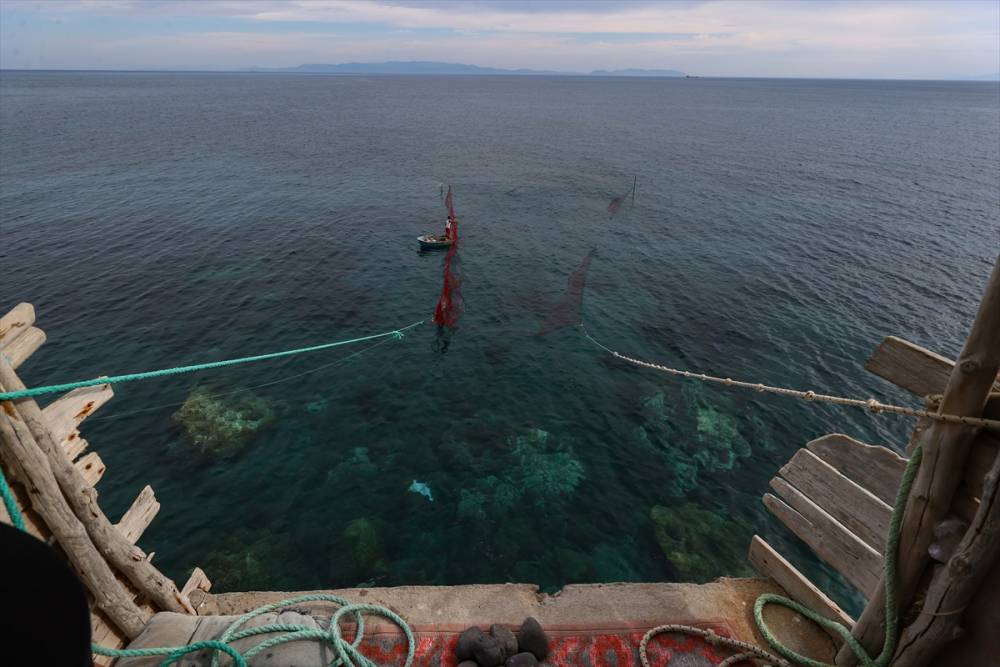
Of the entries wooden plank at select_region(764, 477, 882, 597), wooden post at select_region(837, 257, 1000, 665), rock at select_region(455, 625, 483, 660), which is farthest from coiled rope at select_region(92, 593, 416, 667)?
wooden post at select_region(837, 257, 1000, 665)

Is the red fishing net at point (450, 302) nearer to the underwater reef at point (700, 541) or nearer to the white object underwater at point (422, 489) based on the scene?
the white object underwater at point (422, 489)

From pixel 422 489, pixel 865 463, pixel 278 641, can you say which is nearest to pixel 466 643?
pixel 278 641

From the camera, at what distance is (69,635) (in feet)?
7.13

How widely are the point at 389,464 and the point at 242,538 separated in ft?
20.5

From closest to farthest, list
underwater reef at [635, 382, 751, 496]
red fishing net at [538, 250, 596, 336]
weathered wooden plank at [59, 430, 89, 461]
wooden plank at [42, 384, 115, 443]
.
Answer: wooden plank at [42, 384, 115, 443]
weathered wooden plank at [59, 430, 89, 461]
underwater reef at [635, 382, 751, 496]
red fishing net at [538, 250, 596, 336]

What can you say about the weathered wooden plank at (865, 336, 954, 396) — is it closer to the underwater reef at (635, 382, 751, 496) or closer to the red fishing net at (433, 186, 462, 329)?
the underwater reef at (635, 382, 751, 496)

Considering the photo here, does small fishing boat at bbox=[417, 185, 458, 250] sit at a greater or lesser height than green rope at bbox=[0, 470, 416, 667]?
lesser

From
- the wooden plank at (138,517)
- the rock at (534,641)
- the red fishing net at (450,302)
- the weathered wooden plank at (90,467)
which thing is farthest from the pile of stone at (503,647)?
the red fishing net at (450,302)

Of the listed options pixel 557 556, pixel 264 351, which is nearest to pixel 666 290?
pixel 557 556

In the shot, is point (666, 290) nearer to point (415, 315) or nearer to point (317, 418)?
point (415, 315)

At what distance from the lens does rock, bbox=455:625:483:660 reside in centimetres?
788

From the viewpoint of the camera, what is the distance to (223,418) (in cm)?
2384

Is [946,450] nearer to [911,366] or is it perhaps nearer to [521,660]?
[911,366]

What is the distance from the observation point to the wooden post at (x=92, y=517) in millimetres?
5773
